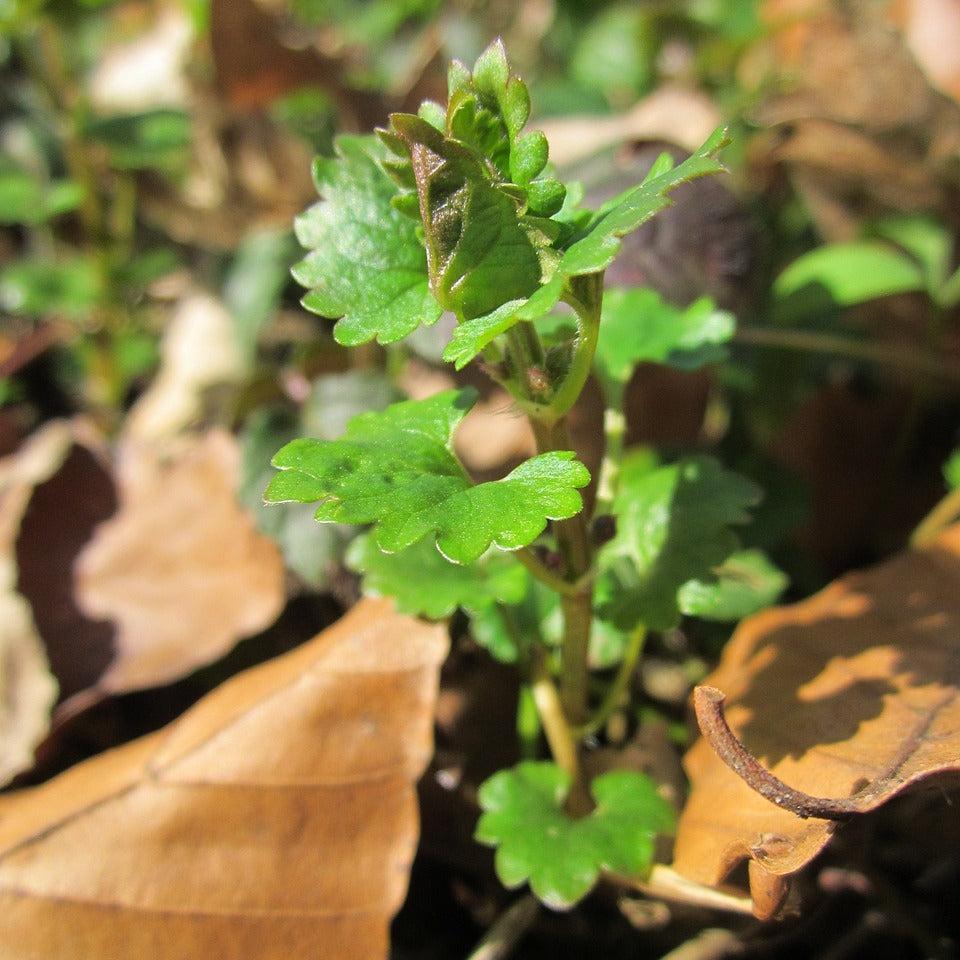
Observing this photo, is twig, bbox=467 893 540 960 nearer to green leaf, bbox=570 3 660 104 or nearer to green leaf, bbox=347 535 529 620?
green leaf, bbox=347 535 529 620

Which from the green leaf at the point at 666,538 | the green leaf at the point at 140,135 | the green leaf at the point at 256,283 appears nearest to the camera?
the green leaf at the point at 666,538

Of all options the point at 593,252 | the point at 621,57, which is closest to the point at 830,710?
the point at 593,252

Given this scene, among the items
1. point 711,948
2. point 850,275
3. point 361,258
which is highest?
point 361,258

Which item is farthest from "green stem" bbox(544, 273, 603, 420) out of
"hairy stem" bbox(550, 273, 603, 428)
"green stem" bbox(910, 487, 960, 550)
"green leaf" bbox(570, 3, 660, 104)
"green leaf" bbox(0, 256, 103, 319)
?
"green leaf" bbox(570, 3, 660, 104)

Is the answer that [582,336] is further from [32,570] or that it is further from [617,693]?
[32,570]

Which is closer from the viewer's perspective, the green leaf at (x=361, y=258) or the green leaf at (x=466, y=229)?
the green leaf at (x=466, y=229)

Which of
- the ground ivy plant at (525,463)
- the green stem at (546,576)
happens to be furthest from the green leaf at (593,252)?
the green stem at (546,576)

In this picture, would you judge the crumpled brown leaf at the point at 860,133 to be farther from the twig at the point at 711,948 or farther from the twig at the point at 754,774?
the twig at the point at 711,948
